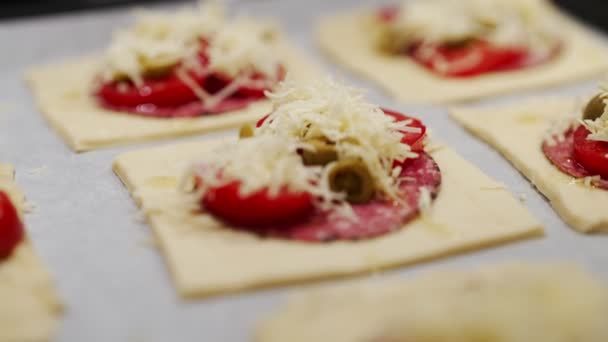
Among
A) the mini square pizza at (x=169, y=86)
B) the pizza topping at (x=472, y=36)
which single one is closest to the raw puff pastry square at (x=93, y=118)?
the mini square pizza at (x=169, y=86)

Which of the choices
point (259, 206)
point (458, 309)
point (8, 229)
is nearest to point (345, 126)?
point (259, 206)

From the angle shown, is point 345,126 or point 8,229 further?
point 345,126

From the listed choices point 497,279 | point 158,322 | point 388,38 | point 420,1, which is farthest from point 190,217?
point 420,1

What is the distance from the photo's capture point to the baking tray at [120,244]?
1.68 m

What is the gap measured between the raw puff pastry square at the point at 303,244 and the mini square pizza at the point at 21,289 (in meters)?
0.27

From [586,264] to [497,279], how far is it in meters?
0.28

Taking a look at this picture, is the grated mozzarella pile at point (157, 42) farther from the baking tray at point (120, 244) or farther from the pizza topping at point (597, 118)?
the pizza topping at point (597, 118)

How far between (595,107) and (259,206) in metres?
1.03

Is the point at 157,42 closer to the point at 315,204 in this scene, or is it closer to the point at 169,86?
the point at 169,86

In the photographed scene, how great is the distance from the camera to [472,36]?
314 centimetres

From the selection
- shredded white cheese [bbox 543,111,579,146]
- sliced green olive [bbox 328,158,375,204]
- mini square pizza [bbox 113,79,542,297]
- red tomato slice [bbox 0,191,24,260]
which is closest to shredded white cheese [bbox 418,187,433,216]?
mini square pizza [bbox 113,79,542,297]

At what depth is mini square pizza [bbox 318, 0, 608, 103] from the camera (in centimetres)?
299

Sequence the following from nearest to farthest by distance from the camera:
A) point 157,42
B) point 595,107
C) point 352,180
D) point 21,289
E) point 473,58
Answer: point 21,289, point 352,180, point 595,107, point 157,42, point 473,58

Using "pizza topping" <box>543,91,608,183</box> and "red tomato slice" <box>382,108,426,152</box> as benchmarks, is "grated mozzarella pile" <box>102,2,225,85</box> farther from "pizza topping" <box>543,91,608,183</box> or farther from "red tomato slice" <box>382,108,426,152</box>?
"pizza topping" <box>543,91,608,183</box>
